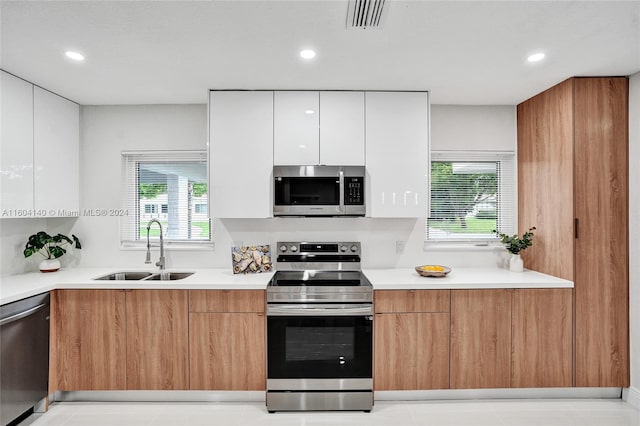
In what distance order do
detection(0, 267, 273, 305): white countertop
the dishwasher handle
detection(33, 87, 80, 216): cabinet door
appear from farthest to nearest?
detection(33, 87, 80, 216): cabinet door < detection(0, 267, 273, 305): white countertop < the dishwasher handle

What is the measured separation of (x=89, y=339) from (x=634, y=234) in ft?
13.1

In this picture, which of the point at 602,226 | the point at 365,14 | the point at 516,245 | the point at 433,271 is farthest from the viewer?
the point at 516,245

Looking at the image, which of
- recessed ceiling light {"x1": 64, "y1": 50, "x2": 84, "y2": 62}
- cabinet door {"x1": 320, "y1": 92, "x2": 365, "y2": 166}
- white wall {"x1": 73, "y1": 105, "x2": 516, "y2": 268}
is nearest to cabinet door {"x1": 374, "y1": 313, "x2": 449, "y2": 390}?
white wall {"x1": 73, "y1": 105, "x2": 516, "y2": 268}

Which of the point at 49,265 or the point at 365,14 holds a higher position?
the point at 365,14

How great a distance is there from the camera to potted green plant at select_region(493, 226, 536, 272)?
2965 mm

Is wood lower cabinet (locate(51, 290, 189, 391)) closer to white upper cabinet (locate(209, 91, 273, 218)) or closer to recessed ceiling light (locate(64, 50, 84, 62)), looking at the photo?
white upper cabinet (locate(209, 91, 273, 218))

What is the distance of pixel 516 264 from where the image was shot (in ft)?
9.80

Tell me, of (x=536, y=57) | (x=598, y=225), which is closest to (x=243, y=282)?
(x=536, y=57)

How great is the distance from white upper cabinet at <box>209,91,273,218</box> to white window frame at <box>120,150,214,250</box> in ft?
1.57

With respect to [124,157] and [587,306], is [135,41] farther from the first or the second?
[587,306]

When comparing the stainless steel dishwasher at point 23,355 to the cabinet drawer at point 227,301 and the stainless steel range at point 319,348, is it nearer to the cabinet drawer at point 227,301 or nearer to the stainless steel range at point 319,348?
the cabinet drawer at point 227,301

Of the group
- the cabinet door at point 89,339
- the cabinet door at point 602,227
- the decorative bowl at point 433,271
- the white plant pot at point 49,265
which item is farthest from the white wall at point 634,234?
the white plant pot at point 49,265

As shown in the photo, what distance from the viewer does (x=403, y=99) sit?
285 centimetres

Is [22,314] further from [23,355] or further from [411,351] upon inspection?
[411,351]
